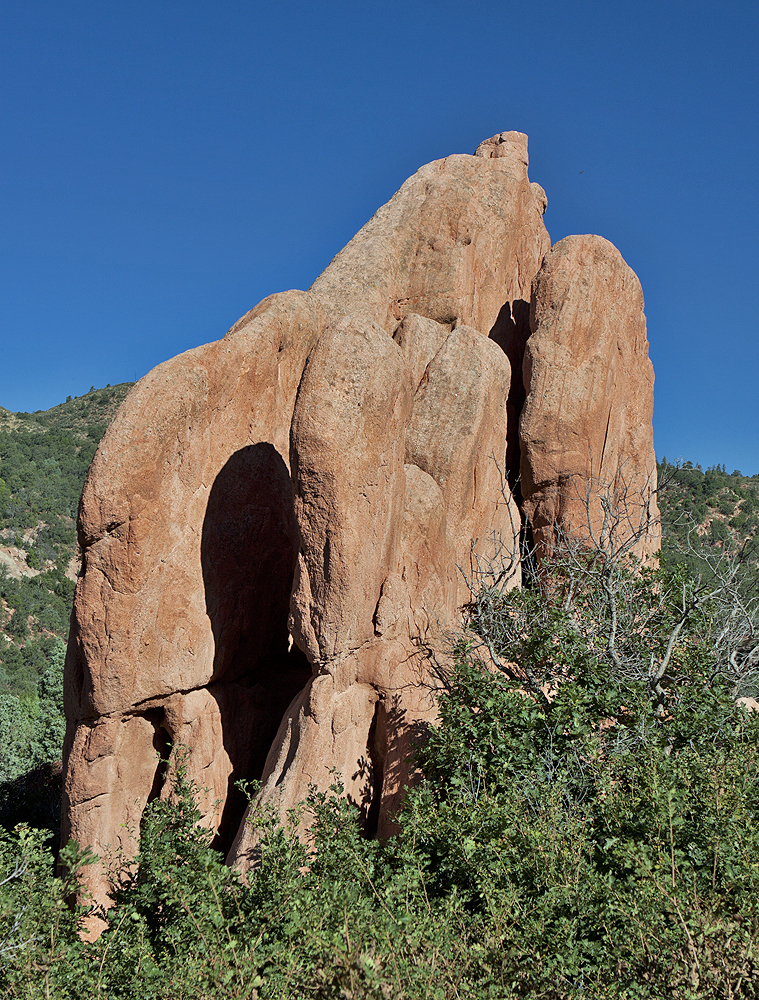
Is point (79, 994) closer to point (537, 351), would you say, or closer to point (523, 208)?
point (537, 351)

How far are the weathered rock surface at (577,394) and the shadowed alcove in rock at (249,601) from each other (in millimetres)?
3547

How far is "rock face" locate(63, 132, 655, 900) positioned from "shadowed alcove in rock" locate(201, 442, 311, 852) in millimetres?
26

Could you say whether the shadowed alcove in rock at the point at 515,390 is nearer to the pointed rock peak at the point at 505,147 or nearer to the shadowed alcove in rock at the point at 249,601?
the pointed rock peak at the point at 505,147

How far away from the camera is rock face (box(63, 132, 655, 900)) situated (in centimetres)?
781

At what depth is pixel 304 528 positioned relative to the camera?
7.82 metres

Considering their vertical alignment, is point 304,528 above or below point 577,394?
below

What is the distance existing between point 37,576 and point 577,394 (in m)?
45.2

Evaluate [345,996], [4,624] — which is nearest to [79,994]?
[345,996]

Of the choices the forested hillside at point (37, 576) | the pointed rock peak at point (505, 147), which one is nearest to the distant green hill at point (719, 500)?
the pointed rock peak at point (505, 147)

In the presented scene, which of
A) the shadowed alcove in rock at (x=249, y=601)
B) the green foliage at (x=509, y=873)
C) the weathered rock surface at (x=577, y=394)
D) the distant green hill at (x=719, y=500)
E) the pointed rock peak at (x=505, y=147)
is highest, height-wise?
the distant green hill at (x=719, y=500)

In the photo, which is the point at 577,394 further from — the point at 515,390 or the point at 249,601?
the point at 249,601

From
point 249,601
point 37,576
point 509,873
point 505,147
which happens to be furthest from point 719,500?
point 37,576

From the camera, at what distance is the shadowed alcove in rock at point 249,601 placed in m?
8.95

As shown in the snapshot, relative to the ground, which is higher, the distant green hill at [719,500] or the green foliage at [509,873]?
the distant green hill at [719,500]
